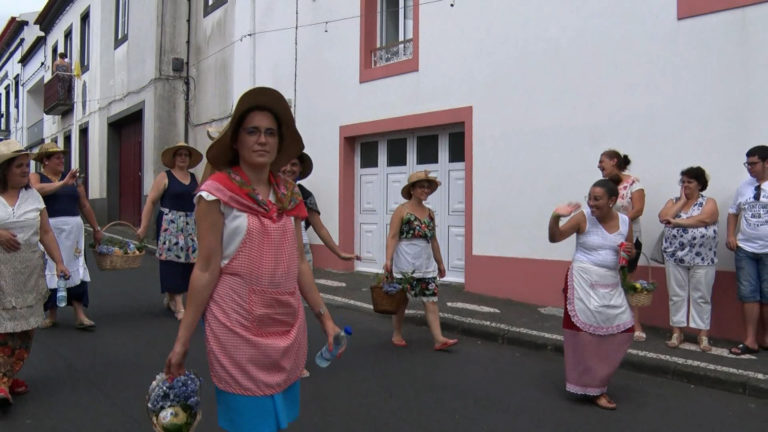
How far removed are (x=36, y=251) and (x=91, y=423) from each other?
139cm

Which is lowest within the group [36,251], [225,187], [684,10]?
[36,251]

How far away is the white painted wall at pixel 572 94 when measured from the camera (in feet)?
21.8

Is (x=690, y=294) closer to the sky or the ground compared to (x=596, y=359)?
closer to the sky

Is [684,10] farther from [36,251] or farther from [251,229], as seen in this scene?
[36,251]

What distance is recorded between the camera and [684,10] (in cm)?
695

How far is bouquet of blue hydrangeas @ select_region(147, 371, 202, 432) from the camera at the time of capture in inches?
102

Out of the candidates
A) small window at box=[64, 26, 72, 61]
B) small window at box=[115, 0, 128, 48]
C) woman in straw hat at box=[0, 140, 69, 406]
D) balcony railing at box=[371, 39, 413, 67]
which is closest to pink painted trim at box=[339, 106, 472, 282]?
balcony railing at box=[371, 39, 413, 67]

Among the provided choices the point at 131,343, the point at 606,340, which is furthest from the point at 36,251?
the point at 606,340

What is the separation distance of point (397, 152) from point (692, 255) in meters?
5.25

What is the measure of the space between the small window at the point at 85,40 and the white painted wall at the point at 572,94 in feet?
50.9

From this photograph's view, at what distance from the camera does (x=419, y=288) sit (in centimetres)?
639

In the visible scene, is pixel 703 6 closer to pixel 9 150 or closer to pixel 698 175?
pixel 698 175

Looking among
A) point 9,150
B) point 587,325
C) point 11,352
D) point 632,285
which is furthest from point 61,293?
point 632,285

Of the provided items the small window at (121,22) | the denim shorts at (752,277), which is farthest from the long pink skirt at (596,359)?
the small window at (121,22)
